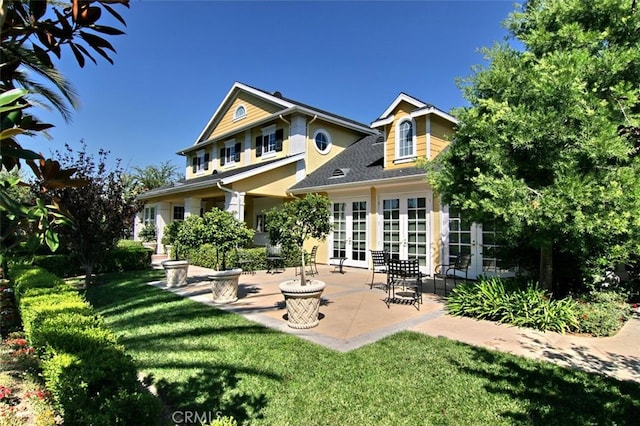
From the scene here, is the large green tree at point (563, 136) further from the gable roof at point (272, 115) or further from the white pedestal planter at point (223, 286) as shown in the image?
the gable roof at point (272, 115)

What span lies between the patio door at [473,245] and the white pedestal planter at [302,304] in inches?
212

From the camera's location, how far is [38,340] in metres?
3.65

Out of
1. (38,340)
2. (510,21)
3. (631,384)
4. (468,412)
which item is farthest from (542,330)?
(38,340)

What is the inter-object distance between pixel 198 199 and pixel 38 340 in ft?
46.5

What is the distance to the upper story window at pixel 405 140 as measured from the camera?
12.0m

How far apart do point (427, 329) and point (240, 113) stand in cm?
1698

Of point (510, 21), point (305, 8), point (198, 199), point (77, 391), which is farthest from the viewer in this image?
point (198, 199)

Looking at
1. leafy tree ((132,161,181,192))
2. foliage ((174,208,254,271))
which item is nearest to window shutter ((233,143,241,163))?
foliage ((174,208,254,271))

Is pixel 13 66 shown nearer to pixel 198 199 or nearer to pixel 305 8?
pixel 305 8

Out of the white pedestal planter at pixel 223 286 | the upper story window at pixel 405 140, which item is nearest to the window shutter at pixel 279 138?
the upper story window at pixel 405 140

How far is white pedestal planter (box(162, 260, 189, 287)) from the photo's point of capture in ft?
33.2

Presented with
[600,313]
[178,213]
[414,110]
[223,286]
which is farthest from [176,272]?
[178,213]

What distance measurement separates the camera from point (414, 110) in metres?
11.8

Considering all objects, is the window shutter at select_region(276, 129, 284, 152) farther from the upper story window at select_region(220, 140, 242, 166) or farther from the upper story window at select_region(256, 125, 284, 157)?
the upper story window at select_region(220, 140, 242, 166)
